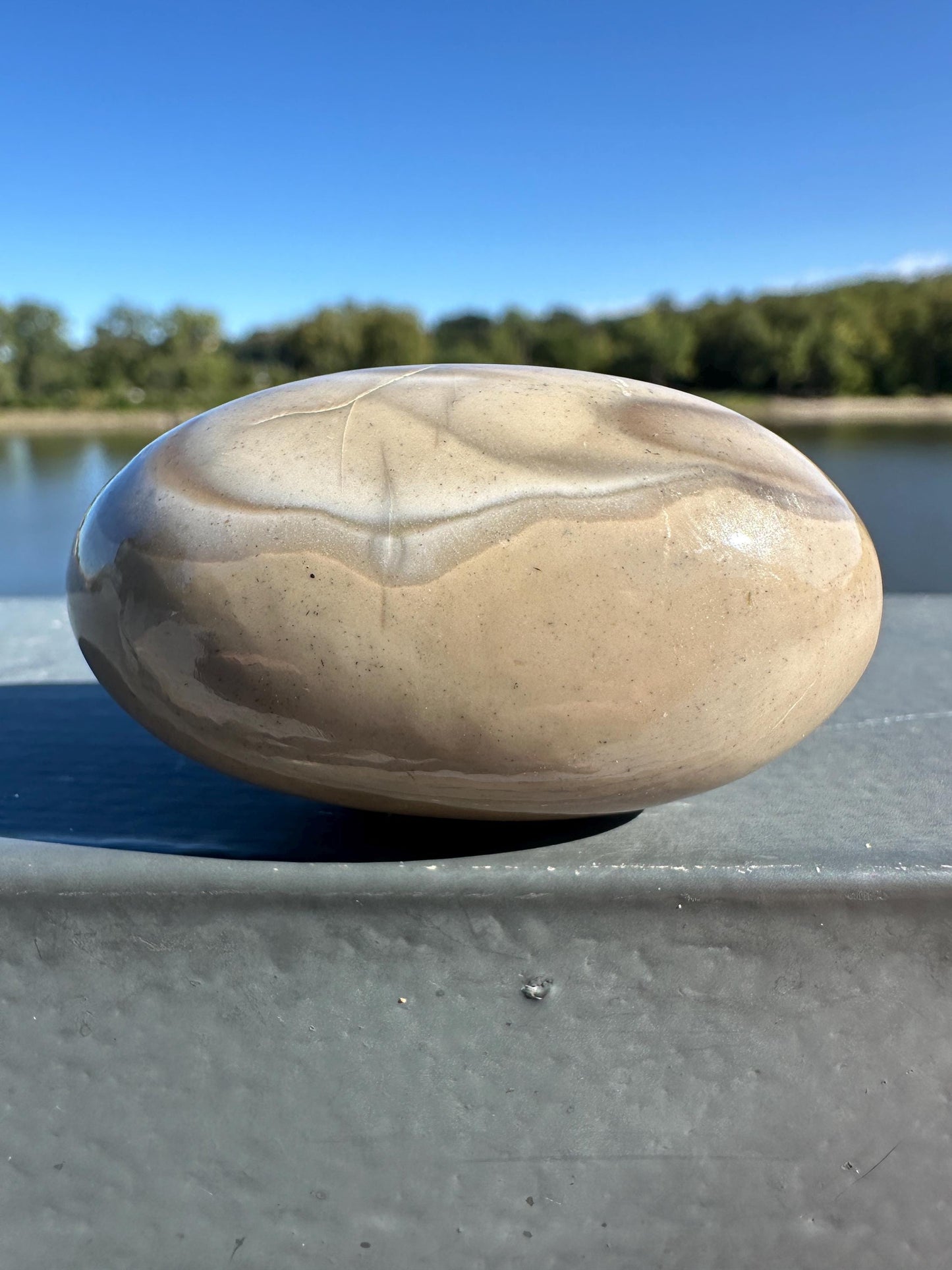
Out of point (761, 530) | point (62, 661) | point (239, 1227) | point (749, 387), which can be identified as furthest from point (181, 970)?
point (749, 387)

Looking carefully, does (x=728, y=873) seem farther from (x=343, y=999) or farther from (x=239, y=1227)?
(x=239, y=1227)

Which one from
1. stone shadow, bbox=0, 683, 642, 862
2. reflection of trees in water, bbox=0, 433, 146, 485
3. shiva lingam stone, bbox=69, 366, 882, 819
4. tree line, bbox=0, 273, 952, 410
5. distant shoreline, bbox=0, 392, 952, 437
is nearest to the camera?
shiva lingam stone, bbox=69, 366, 882, 819

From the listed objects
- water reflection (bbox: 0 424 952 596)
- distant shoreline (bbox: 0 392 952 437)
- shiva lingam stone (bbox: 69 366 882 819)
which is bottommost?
water reflection (bbox: 0 424 952 596)

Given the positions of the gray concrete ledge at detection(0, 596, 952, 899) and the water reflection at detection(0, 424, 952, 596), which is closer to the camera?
the gray concrete ledge at detection(0, 596, 952, 899)

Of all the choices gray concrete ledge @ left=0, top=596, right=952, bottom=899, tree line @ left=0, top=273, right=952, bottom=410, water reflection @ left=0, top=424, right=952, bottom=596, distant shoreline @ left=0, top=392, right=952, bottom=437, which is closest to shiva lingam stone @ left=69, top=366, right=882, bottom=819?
gray concrete ledge @ left=0, top=596, right=952, bottom=899

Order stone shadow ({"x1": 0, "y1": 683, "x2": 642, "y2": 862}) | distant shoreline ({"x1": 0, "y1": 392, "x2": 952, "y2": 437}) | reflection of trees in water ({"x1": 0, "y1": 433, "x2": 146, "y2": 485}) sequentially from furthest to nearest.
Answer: distant shoreline ({"x1": 0, "y1": 392, "x2": 952, "y2": 437}) → reflection of trees in water ({"x1": 0, "y1": 433, "x2": 146, "y2": 485}) → stone shadow ({"x1": 0, "y1": 683, "x2": 642, "y2": 862})

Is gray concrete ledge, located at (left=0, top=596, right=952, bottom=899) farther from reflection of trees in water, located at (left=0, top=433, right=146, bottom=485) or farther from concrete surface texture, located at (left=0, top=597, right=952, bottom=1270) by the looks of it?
reflection of trees in water, located at (left=0, top=433, right=146, bottom=485)

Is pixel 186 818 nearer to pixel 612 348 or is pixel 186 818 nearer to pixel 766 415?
pixel 766 415

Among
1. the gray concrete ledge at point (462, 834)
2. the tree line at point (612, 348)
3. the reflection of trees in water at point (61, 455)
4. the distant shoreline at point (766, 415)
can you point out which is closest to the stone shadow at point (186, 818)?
the gray concrete ledge at point (462, 834)
